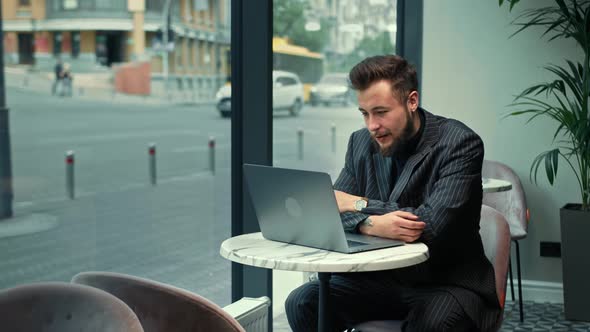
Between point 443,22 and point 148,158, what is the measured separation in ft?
11.3

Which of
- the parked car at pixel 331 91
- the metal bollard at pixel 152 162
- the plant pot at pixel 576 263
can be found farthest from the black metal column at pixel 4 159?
the plant pot at pixel 576 263

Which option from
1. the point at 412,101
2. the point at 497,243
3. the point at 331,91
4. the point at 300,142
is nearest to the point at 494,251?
the point at 497,243

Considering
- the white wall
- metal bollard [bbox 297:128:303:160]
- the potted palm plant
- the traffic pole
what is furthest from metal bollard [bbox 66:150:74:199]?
the white wall

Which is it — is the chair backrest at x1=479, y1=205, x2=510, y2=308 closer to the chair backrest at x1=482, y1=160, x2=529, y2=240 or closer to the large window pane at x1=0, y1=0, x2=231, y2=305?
the large window pane at x1=0, y1=0, x2=231, y2=305

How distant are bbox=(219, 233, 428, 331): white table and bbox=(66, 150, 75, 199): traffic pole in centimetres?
49

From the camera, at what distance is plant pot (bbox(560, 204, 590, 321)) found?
16.0 ft

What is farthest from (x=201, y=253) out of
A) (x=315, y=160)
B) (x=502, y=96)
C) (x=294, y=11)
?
(x=502, y=96)

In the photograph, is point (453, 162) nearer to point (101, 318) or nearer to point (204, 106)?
point (204, 106)

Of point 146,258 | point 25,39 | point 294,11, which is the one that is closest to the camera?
point 25,39

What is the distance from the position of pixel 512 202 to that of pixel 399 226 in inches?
108

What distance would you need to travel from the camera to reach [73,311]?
1685 millimetres

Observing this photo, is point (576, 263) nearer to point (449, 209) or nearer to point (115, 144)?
point (449, 209)

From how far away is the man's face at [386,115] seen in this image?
2.67 m

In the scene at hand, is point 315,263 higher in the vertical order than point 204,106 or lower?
lower
